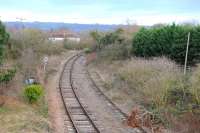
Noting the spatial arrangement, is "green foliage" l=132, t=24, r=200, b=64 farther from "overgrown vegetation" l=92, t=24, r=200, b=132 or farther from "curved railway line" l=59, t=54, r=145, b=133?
"curved railway line" l=59, t=54, r=145, b=133

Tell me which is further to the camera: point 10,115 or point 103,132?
point 10,115

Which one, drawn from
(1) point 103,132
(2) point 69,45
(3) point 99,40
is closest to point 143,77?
(1) point 103,132

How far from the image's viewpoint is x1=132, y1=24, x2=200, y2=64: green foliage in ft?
117

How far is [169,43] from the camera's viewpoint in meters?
40.0

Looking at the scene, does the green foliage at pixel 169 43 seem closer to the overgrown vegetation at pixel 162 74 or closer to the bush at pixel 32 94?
the overgrown vegetation at pixel 162 74

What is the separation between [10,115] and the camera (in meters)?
20.8

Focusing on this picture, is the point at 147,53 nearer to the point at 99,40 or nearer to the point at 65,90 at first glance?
the point at 65,90

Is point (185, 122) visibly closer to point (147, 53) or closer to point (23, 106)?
point (23, 106)

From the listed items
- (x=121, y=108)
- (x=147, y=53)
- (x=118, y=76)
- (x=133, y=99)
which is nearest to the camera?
(x=121, y=108)

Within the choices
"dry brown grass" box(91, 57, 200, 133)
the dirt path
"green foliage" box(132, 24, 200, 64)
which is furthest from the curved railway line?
"green foliage" box(132, 24, 200, 64)

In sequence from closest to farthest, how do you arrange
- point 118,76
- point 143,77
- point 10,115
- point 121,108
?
1. point 10,115
2. point 121,108
3. point 143,77
4. point 118,76

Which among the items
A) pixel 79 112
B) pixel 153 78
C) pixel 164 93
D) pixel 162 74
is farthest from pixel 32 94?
pixel 162 74

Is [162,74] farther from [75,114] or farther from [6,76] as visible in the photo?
[6,76]

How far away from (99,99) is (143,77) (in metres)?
3.66
